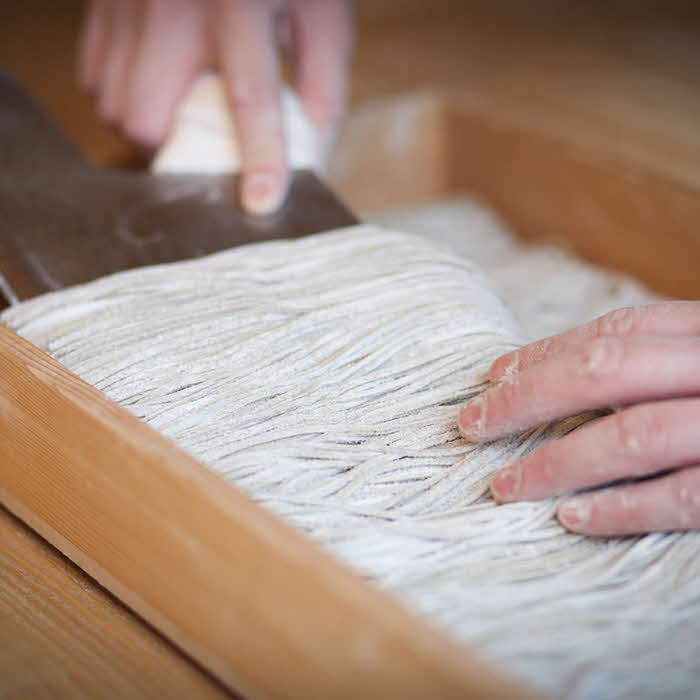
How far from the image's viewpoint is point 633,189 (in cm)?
95

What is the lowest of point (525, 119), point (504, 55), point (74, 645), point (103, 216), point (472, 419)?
point (74, 645)

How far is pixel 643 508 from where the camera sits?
0.47m

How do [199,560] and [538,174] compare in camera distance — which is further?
[538,174]

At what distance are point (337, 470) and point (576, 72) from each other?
1075 millimetres

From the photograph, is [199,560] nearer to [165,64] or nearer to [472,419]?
[472,419]

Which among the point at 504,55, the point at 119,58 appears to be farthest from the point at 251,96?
the point at 504,55

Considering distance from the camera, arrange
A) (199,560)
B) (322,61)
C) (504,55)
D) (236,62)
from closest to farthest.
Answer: (199,560) < (236,62) < (322,61) < (504,55)

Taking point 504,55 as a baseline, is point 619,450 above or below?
below

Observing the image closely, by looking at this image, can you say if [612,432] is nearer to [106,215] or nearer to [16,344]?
[16,344]

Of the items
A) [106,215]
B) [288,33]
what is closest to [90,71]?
[288,33]

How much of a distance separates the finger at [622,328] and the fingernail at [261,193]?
33cm

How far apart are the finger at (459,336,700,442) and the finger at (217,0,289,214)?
1.25ft

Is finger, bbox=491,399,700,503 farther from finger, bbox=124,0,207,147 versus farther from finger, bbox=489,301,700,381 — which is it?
finger, bbox=124,0,207,147

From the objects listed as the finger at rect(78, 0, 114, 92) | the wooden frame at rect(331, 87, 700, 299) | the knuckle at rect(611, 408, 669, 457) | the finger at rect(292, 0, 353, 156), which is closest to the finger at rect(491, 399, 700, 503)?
the knuckle at rect(611, 408, 669, 457)
